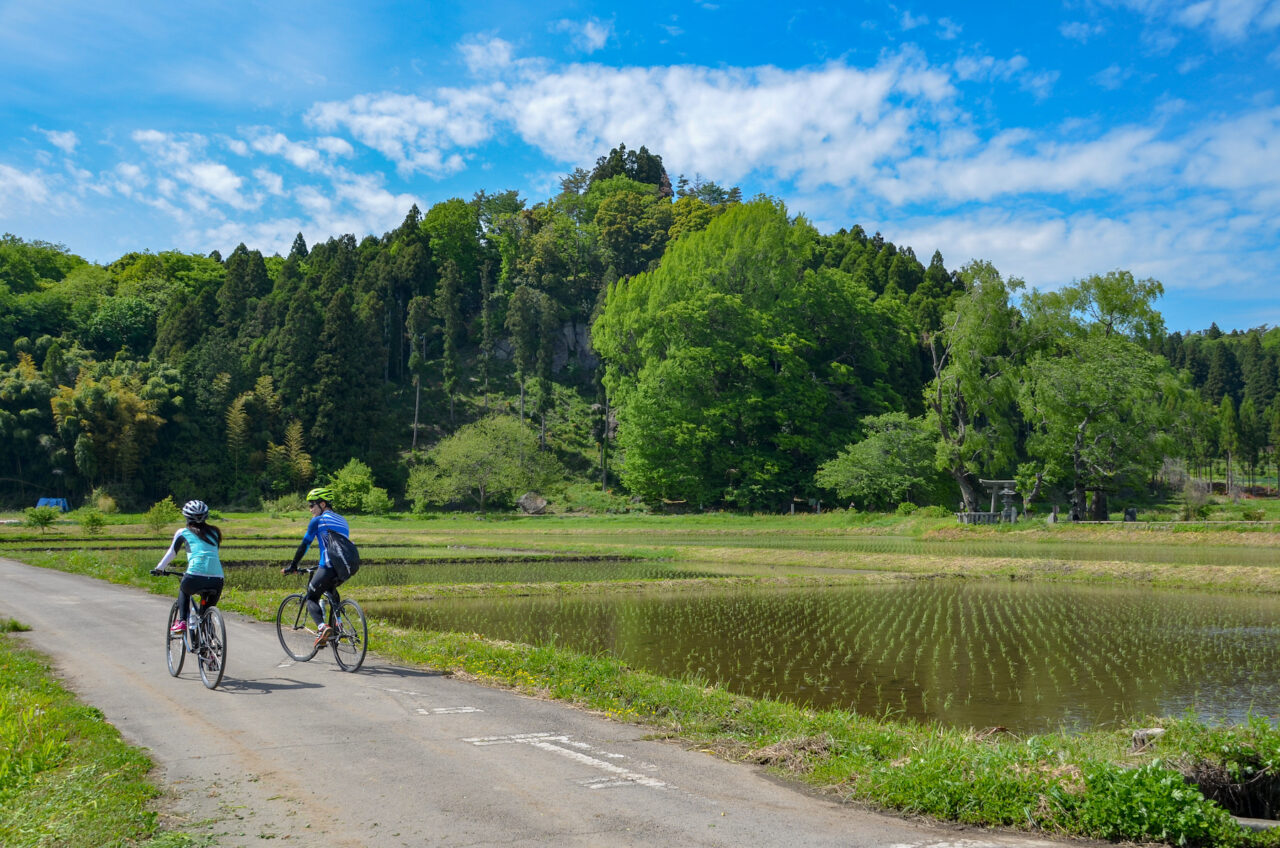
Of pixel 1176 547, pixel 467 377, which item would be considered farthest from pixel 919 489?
pixel 467 377

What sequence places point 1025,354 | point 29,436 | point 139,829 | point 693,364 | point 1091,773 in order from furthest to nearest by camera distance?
point 29,436, point 693,364, point 1025,354, point 1091,773, point 139,829

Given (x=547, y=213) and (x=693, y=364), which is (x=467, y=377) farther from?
(x=693, y=364)

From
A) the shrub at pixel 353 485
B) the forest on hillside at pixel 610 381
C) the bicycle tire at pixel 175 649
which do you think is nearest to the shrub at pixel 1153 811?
the bicycle tire at pixel 175 649

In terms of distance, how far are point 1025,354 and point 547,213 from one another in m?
60.2

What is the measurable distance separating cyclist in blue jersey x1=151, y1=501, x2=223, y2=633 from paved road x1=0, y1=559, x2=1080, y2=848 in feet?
2.88

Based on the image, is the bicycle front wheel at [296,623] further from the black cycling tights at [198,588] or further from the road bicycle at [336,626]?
the black cycling tights at [198,588]

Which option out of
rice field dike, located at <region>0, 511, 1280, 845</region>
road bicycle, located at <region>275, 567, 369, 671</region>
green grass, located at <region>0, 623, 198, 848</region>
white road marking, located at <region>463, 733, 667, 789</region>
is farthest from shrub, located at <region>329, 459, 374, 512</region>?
white road marking, located at <region>463, 733, 667, 789</region>

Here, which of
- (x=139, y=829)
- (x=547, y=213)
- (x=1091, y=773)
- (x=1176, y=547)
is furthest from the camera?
(x=547, y=213)

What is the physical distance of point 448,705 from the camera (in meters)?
8.27

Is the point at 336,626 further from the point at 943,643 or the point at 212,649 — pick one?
the point at 943,643

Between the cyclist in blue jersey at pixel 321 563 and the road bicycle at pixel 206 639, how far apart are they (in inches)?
35.0

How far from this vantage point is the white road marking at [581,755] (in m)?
5.85

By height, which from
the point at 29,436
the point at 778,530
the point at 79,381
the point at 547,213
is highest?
the point at 547,213

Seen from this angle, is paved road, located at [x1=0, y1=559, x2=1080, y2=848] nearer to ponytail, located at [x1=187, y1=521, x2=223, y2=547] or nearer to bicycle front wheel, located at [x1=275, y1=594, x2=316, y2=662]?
bicycle front wheel, located at [x1=275, y1=594, x2=316, y2=662]
